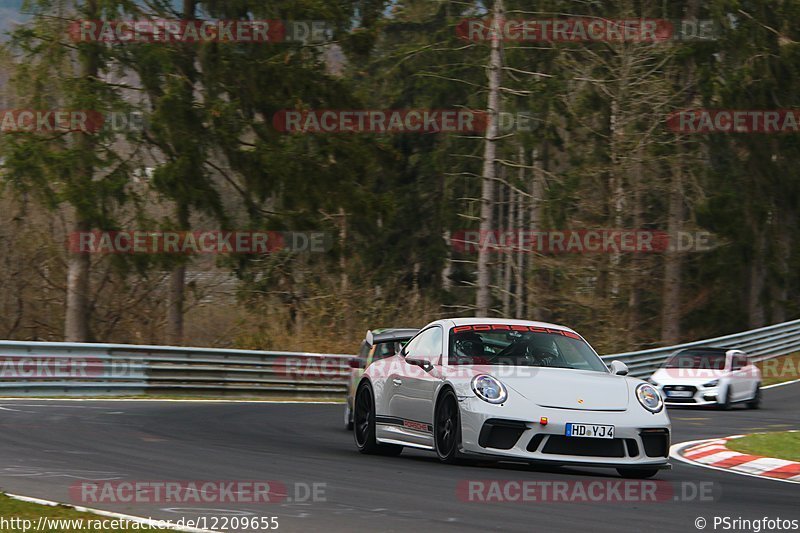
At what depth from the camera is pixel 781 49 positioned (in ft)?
132

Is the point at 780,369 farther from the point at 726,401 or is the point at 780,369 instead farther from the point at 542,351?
the point at 542,351

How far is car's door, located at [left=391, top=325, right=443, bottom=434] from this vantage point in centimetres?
1141

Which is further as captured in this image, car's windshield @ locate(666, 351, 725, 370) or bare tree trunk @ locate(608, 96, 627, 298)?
bare tree trunk @ locate(608, 96, 627, 298)

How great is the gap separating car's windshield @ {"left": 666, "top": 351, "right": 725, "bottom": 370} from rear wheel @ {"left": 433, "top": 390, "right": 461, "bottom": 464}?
1468 centimetres

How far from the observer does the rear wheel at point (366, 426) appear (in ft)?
41.0

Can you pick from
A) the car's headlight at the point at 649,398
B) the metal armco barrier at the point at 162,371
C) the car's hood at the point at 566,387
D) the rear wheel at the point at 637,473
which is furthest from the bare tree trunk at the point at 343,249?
the rear wheel at the point at 637,473

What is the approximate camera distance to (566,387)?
10.6 metres

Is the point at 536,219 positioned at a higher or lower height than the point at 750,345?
higher

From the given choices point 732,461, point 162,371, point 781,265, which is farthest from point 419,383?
point 781,265

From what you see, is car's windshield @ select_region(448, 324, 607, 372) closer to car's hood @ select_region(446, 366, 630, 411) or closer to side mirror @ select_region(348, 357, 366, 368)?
car's hood @ select_region(446, 366, 630, 411)

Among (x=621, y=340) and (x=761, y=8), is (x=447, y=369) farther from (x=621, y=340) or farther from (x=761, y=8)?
(x=761, y=8)

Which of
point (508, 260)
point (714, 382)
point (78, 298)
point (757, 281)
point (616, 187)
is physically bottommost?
point (714, 382)

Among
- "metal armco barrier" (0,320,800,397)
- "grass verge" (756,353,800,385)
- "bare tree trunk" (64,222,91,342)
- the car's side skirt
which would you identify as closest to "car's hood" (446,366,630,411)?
the car's side skirt

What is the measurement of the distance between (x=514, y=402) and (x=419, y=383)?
1469 millimetres
